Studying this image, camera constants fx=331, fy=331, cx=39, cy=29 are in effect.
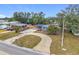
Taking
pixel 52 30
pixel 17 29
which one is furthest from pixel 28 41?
pixel 52 30

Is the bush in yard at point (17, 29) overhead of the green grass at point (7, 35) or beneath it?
overhead

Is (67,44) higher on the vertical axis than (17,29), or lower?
lower

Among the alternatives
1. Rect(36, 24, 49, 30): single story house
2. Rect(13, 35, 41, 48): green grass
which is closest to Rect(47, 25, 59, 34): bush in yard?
Rect(36, 24, 49, 30): single story house

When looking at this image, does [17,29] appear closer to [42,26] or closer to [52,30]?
[42,26]

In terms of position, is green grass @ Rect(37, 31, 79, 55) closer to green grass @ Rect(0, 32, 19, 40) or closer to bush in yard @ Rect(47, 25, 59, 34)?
bush in yard @ Rect(47, 25, 59, 34)

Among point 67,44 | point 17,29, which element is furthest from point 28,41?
point 67,44

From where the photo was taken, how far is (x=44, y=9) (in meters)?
4.12

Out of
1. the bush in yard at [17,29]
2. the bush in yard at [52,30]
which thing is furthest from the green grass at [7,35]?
the bush in yard at [52,30]

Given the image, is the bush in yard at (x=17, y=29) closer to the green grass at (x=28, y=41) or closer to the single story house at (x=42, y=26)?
the green grass at (x=28, y=41)
